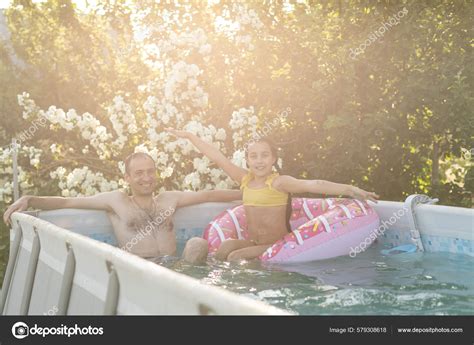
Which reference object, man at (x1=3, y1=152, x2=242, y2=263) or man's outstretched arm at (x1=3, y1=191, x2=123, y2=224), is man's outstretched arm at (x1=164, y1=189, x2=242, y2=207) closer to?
man at (x1=3, y1=152, x2=242, y2=263)

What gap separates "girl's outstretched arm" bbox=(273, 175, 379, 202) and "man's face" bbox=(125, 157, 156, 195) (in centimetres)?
87

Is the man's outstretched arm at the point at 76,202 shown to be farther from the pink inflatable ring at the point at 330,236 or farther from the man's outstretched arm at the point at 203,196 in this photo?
the pink inflatable ring at the point at 330,236

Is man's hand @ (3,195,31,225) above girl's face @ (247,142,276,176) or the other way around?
the other way around

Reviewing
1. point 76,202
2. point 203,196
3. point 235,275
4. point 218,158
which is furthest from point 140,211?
point 235,275

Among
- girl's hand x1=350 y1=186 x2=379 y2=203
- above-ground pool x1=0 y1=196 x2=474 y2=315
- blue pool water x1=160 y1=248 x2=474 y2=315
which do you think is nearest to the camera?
above-ground pool x1=0 y1=196 x2=474 y2=315

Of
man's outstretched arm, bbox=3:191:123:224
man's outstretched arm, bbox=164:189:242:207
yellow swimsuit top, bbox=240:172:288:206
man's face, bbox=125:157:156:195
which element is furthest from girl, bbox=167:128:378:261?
man's outstretched arm, bbox=3:191:123:224

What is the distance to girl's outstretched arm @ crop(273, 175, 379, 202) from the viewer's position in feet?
15.8

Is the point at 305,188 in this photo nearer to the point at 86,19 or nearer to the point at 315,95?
the point at 315,95

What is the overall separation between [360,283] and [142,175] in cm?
181

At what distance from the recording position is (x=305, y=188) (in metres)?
5.14

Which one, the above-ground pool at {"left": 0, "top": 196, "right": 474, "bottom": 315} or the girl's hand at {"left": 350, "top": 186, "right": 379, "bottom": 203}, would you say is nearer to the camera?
the above-ground pool at {"left": 0, "top": 196, "right": 474, "bottom": 315}

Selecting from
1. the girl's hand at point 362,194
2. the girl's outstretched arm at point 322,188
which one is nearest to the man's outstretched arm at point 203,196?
the girl's outstretched arm at point 322,188

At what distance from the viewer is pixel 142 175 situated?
208 inches
